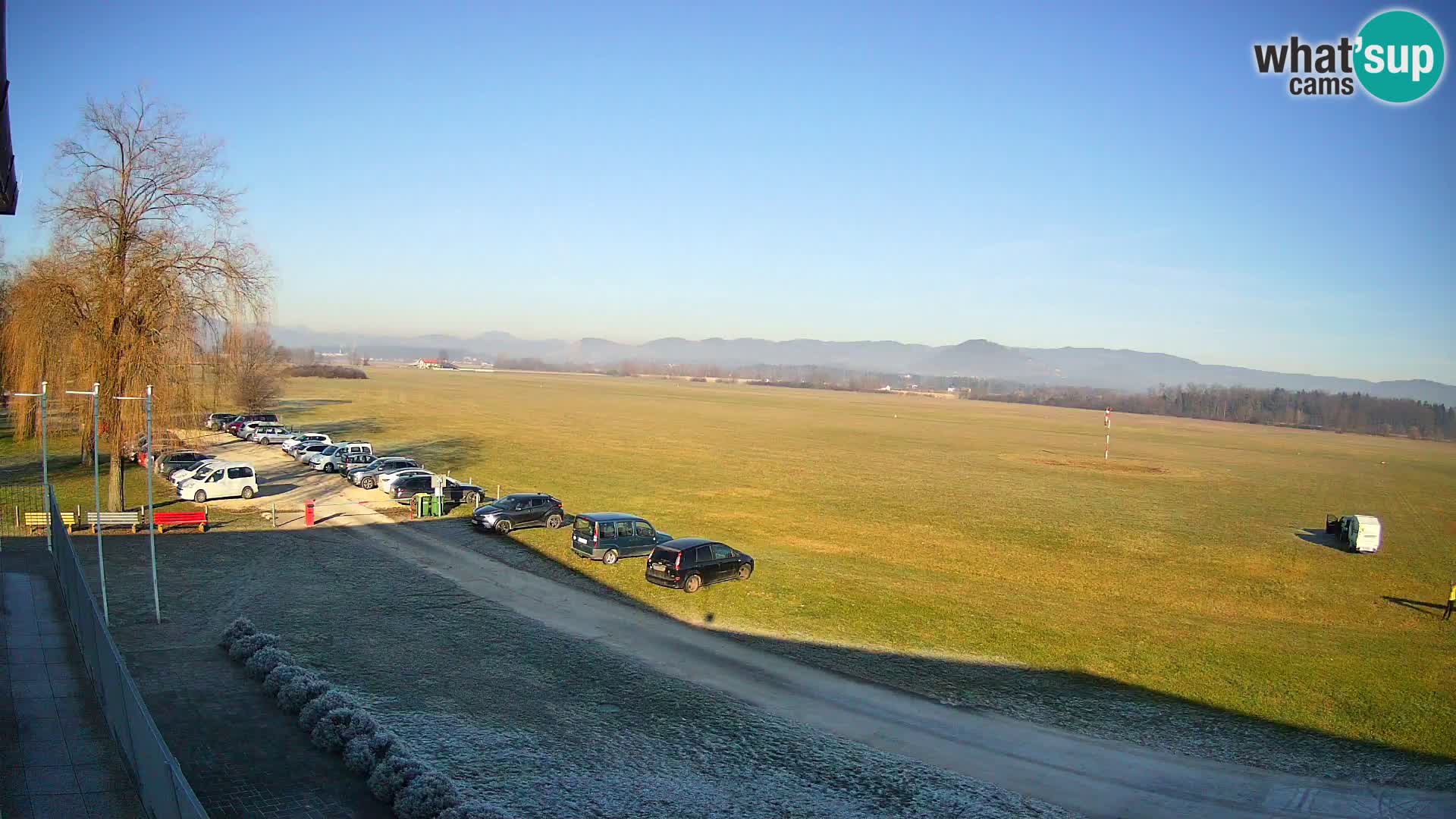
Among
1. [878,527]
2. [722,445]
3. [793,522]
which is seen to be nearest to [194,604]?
[793,522]

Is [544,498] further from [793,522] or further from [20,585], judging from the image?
[20,585]

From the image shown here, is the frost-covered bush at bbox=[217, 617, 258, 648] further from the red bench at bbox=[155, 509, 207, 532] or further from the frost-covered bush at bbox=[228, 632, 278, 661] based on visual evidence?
the red bench at bbox=[155, 509, 207, 532]

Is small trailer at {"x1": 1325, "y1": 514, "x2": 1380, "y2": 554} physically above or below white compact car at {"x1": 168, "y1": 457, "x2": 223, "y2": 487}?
below

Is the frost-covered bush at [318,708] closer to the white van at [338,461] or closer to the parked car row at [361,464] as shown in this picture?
the parked car row at [361,464]

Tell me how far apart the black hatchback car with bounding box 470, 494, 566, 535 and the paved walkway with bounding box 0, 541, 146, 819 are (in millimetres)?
13724

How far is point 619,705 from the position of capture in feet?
51.3

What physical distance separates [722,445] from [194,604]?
52.5 metres

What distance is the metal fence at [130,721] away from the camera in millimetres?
7906

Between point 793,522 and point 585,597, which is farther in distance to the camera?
point 793,522

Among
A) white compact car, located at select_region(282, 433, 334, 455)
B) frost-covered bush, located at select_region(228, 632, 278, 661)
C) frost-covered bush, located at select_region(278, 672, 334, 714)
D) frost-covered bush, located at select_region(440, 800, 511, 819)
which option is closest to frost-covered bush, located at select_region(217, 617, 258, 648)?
frost-covered bush, located at select_region(228, 632, 278, 661)

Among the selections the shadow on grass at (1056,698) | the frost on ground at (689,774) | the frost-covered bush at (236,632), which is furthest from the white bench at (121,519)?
the frost on ground at (689,774)

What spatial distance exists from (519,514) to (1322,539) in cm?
3656

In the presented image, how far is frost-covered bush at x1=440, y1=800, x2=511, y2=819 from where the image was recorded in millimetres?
10602

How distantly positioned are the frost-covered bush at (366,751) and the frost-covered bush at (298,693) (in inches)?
74.6
